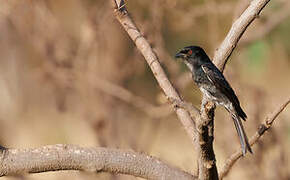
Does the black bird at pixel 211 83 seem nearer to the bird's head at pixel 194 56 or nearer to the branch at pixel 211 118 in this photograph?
the bird's head at pixel 194 56

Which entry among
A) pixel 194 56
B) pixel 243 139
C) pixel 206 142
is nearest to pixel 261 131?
pixel 243 139

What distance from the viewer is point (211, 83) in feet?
12.3

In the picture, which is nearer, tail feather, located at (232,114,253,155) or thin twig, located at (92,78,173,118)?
tail feather, located at (232,114,253,155)

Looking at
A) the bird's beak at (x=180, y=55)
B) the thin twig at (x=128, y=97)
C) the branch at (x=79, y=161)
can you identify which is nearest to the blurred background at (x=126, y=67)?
the thin twig at (x=128, y=97)

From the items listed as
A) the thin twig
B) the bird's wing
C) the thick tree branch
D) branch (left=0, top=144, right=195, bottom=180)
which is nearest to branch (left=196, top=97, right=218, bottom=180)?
branch (left=0, top=144, right=195, bottom=180)

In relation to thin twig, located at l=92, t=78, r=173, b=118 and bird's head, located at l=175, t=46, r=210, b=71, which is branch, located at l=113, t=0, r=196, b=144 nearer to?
bird's head, located at l=175, t=46, r=210, b=71

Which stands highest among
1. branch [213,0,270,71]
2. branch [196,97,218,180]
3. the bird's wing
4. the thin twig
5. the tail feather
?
the thin twig

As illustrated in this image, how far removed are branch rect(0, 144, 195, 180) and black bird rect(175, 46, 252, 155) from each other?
2.50 ft

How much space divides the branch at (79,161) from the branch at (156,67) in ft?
1.05

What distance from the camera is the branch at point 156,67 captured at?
10.3 feet

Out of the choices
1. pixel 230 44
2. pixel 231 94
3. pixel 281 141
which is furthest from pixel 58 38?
pixel 230 44

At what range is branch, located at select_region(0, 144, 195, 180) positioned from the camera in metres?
2.77

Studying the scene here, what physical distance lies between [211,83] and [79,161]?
122 cm

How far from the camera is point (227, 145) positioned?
251 inches
